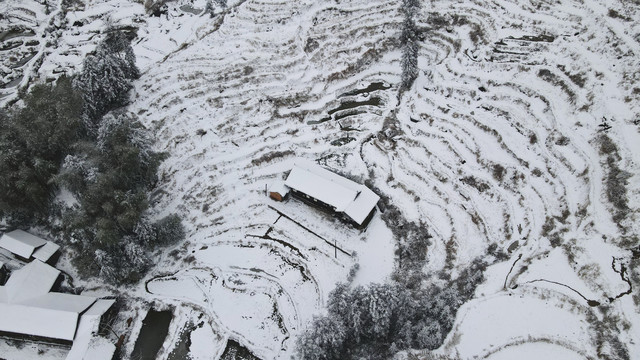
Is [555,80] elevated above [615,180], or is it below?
above

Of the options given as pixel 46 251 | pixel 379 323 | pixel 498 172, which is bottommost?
pixel 46 251

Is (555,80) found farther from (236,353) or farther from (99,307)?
(99,307)

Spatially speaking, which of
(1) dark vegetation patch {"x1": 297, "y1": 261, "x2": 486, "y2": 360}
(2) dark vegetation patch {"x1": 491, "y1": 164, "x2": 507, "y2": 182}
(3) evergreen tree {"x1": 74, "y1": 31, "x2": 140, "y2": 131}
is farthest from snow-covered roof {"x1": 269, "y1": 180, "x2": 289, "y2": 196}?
(2) dark vegetation patch {"x1": 491, "y1": 164, "x2": 507, "y2": 182}

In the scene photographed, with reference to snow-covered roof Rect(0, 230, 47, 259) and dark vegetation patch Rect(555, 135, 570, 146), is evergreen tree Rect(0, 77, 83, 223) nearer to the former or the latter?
snow-covered roof Rect(0, 230, 47, 259)

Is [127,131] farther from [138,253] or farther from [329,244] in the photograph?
[329,244]

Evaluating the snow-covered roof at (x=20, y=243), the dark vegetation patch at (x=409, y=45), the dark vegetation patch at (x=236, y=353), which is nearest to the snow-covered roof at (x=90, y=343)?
the dark vegetation patch at (x=236, y=353)

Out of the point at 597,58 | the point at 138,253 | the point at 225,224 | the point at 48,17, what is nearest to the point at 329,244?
the point at 225,224

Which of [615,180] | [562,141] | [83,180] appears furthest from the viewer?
[562,141]

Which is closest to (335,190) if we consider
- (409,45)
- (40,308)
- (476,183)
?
(476,183)
